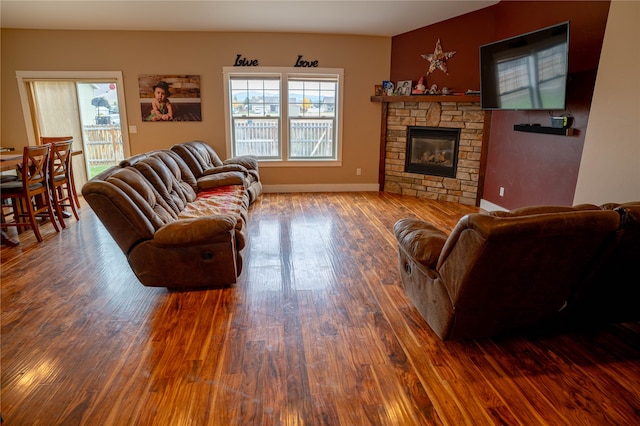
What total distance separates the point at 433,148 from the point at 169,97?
14.3ft

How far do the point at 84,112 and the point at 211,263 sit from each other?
5.06m

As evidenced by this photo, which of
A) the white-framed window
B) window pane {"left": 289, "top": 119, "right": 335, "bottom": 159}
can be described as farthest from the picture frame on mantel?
window pane {"left": 289, "top": 119, "right": 335, "bottom": 159}

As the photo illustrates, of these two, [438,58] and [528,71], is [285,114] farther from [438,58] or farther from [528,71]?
[528,71]

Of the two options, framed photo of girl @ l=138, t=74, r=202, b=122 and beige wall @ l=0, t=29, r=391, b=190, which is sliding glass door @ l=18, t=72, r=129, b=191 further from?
framed photo of girl @ l=138, t=74, r=202, b=122

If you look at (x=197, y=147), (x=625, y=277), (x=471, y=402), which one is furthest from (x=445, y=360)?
(x=197, y=147)

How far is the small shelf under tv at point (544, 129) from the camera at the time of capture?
12.7ft

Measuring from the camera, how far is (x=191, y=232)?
269cm

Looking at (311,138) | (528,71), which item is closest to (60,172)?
(311,138)

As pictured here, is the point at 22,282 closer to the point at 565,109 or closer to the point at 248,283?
the point at 248,283

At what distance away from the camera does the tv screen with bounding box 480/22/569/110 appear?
3.64 metres

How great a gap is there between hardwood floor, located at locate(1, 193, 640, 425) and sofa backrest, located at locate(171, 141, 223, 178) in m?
1.97

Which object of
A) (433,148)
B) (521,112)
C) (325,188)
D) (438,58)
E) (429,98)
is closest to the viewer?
(521,112)

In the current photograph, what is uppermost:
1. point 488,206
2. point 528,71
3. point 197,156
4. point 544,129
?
point 528,71

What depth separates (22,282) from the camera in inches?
122
